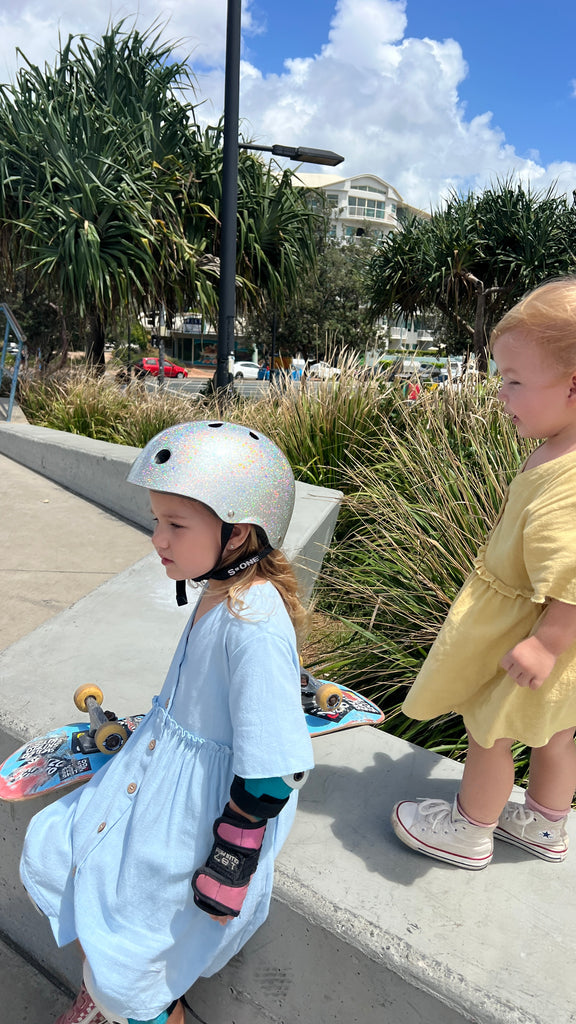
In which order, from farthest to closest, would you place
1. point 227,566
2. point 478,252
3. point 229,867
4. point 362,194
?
point 362,194
point 478,252
point 227,566
point 229,867

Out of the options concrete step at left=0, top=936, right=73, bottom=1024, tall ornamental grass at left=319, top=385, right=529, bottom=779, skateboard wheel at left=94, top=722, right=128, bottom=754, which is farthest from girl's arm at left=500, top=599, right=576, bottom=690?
concrete step at left=0, top=936, right=73, bottom=1024

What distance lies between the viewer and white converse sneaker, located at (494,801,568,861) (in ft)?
5.24

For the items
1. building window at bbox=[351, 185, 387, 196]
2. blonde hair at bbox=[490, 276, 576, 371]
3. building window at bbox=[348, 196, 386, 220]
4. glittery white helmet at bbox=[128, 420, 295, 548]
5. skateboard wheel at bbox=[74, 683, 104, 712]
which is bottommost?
skateboard wheel at bbox=[74, 683, 104, 712]

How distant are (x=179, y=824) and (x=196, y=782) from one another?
3.3 inches

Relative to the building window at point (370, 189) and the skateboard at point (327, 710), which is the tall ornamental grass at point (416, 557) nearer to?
the skateboard at point (327, 710)

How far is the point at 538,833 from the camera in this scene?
1604 mm

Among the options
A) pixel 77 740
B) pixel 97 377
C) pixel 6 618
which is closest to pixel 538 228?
pixel 97 377

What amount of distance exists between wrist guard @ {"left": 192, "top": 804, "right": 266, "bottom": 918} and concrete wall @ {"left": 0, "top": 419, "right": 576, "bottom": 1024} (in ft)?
0.86

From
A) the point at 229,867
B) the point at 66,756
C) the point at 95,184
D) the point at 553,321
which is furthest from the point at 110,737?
the point at 95,184

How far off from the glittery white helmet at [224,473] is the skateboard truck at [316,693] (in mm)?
636

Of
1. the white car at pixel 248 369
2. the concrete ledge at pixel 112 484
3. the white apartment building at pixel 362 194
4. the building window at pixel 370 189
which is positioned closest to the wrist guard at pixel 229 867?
the concrete ledge at pixel 112 484

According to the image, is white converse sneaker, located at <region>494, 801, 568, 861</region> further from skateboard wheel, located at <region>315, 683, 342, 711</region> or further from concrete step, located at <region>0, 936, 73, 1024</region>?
concrete step, located at <region>0, 936, 73, 1024</region>

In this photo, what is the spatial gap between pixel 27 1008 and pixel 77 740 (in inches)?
27.5

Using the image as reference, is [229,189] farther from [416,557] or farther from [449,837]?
[449,837]
